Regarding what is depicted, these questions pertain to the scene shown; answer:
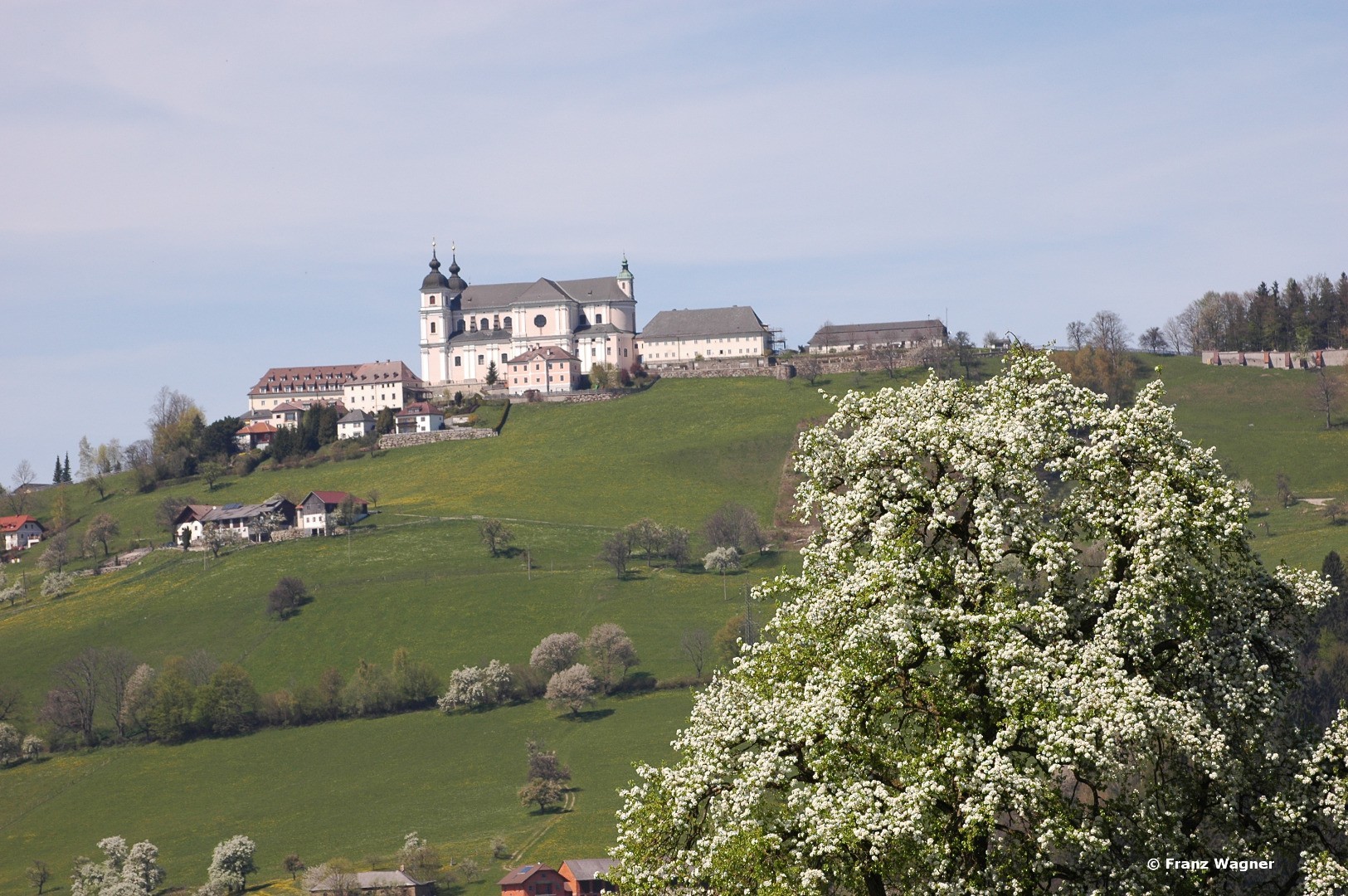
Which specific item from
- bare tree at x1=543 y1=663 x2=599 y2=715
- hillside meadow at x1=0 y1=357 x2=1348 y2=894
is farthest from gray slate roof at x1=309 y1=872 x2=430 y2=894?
bare tree at x1=543 y1=663 x2=599 y2=715

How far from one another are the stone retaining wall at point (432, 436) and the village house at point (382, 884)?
119 meters

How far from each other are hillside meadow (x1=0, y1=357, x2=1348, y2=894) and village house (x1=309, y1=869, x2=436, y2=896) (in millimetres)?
3618

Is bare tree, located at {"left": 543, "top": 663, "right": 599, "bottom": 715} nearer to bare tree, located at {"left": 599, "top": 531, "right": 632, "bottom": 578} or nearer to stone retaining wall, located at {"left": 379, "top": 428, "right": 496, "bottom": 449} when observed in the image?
bare tree, located at {"left": 599, "top": 531, "right": 632, "bottom": 578}

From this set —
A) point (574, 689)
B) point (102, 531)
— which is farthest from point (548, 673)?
point (102, 531)

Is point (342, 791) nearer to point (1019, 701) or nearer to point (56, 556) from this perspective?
point (56, 556)

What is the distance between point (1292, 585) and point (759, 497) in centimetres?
13731

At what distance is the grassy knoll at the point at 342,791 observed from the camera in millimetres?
88688

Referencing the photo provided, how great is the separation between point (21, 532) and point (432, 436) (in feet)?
173

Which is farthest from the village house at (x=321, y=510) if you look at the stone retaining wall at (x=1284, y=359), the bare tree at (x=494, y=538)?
the stone retaining wall at (x=1284, y=359)

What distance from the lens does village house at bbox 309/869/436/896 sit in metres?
77.6

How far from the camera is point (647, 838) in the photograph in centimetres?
2277

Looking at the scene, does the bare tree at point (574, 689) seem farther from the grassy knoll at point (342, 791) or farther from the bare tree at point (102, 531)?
the bare tree at point (102, 531)

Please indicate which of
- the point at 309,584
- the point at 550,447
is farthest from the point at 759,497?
the point at 309,584

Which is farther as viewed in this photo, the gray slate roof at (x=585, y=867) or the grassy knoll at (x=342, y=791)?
the grassy knoll at (x=342, y=791)
